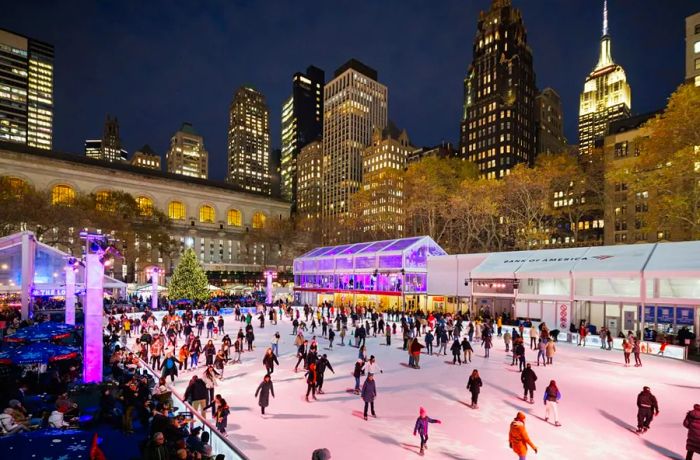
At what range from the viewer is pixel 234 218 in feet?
320

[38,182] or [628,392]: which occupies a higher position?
[38,182]

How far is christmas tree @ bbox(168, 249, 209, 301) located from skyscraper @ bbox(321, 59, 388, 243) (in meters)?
94.4

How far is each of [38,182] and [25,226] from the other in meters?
30.9

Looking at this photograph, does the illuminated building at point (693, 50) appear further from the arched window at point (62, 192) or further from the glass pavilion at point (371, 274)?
the arched window at point (62, 192)

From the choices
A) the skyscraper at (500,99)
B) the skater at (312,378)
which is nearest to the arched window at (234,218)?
the skyscraper at (500,99)

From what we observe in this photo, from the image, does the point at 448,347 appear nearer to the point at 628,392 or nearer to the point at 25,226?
the point at 628,392

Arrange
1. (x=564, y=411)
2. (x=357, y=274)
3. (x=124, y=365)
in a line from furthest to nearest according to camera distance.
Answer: (x=357, y=274), (x=124, y=365), (x=564, y=411)

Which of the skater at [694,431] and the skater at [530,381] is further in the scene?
the skater at [530,381]

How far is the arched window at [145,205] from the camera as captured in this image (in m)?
75.1

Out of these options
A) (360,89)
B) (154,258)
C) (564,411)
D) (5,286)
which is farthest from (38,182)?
(360,89)

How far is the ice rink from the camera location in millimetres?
9133

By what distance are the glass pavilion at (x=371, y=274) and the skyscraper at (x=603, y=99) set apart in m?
167

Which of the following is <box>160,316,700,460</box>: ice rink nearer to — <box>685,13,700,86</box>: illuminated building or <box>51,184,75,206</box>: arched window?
<box>685,13,700,86</box>: illuminated building

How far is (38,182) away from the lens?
229ft
